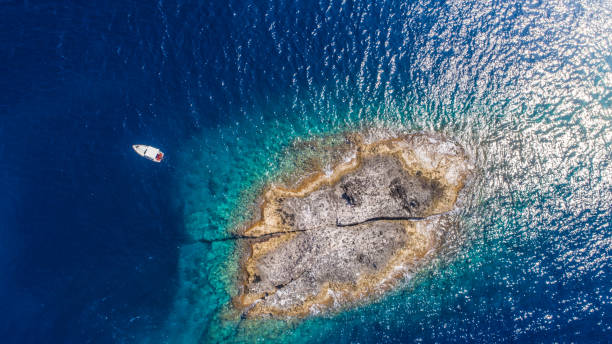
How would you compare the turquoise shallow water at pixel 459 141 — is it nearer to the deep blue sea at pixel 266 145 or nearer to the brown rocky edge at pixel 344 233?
the deep blue sea at pixel 266 145

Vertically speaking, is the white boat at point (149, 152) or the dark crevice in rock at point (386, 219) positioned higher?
the white boat at point (149, 152)

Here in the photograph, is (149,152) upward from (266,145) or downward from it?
downward

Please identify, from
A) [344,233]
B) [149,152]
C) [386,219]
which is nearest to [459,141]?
[386,219]

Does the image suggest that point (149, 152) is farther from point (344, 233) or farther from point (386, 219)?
point (386, 219)

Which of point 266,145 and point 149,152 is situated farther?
point 266,145

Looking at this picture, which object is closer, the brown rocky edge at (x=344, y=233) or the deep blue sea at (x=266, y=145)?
the deep blue sea at (x=266, y=145)

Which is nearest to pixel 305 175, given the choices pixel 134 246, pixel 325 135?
pixel 325 135

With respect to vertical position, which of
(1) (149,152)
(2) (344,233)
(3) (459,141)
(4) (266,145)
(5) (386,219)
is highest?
(3) (459,141)

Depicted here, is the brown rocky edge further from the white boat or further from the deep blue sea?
the white boat

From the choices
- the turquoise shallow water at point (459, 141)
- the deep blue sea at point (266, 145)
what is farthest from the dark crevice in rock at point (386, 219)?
the deep blue sea at point (266, 145)
